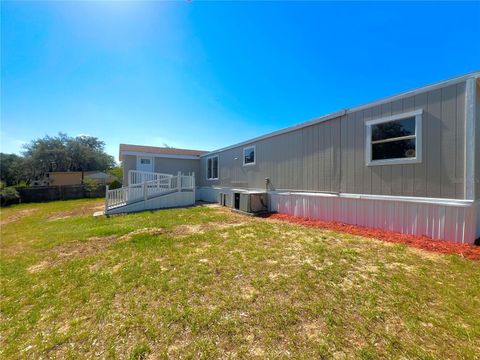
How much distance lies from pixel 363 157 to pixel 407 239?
230cm

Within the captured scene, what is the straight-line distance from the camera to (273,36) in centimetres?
798

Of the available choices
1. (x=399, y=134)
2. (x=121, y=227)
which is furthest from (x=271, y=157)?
(x=121, y=227)

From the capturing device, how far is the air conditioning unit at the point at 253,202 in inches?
318

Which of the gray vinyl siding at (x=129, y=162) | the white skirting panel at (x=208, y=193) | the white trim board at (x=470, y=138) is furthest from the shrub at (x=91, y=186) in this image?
the white trim board at (x=470, y=138)

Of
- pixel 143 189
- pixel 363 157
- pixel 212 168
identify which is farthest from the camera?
pixel 212 168

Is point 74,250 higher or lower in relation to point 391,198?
lower

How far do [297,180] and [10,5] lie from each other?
1007cm

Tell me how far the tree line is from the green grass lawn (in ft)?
111

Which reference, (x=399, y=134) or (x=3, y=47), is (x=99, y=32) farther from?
(x=399, y=134)

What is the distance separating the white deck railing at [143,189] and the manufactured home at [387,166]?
6 cm

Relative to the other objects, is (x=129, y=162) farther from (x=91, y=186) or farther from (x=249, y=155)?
(x=249, y=155)

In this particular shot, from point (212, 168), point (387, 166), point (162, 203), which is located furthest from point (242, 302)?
point (212, 168)

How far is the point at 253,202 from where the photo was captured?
8.17 metres

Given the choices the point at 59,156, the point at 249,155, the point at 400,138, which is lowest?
the point at 400,138
